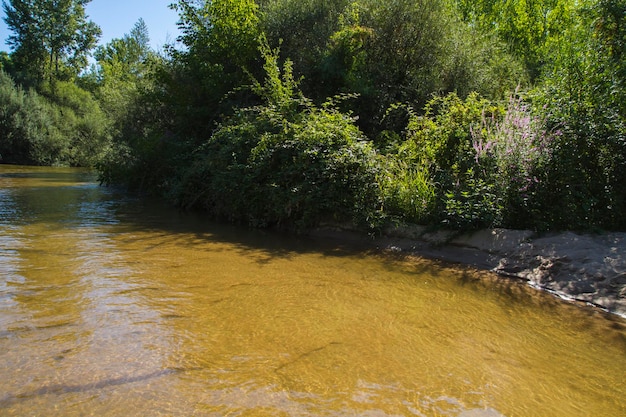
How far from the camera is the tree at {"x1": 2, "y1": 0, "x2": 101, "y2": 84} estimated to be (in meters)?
47.6

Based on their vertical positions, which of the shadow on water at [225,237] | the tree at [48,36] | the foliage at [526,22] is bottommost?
the shadow on water at [225,237]

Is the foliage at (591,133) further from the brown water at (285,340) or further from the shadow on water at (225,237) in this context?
the brown water at (285,340)

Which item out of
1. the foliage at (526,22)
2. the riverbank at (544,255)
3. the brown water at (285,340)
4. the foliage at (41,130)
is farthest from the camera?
the foliage at (41,130)

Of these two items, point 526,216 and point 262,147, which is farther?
point 262,147

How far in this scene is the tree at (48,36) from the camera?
4756 cm

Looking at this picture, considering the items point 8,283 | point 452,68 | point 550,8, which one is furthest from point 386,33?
point 550,8

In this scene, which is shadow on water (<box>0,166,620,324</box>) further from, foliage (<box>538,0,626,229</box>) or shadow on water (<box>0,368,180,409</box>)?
shadow on water (<box>0,368,180,409</box>)

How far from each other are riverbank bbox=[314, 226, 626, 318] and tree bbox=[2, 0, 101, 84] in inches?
1990

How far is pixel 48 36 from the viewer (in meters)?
49.4

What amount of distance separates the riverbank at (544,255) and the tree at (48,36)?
5053cm

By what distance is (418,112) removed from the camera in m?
13.1

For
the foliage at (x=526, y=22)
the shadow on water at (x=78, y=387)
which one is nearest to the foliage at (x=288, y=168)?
the shadow on water at (x=78, y=387)

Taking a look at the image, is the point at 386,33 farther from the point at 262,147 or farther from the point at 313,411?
the point at 313,411

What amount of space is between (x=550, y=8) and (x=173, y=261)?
24.5 meters
